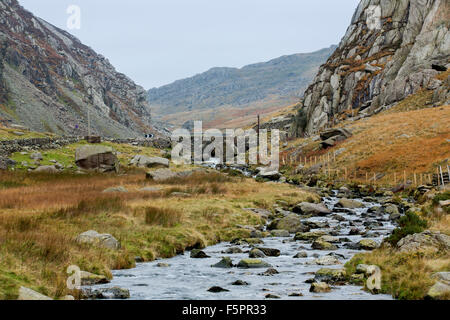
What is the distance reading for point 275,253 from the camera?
20.6m

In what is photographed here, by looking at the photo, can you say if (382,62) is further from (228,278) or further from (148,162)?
(228,278)

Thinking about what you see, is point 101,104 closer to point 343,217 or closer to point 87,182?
point 87,182

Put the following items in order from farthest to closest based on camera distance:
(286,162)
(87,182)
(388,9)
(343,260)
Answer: (388,9) < (286,162) < (87,182) < (343,260)

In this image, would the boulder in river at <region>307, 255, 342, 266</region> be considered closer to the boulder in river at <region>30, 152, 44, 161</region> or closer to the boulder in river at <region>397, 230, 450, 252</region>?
the boulder in river at <region>397, 230, 450, 252</region>

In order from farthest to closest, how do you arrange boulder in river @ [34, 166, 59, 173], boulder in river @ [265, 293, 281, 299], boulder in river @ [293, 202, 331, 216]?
boulder in river @ [34, 166, 59, 173] → boulder in river @ [293, 202, 331, 216] → boulder in river @ [265, 293, 281, 299]

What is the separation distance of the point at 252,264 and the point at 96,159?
41304mm

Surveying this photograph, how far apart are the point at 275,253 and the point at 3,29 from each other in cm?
17559

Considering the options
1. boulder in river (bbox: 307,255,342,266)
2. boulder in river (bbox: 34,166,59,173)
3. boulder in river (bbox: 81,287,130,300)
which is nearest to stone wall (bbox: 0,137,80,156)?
boulder in river (bbox: 34,166,59,173)

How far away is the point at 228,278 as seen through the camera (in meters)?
16.1

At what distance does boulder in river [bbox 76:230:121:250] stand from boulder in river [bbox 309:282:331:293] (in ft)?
28.7

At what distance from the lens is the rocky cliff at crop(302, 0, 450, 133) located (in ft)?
319

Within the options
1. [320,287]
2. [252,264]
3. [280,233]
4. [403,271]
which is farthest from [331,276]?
[280,233]

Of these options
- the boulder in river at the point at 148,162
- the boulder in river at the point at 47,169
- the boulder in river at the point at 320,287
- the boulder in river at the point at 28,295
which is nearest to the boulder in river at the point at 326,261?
the boulder in river at the point at 320,287
